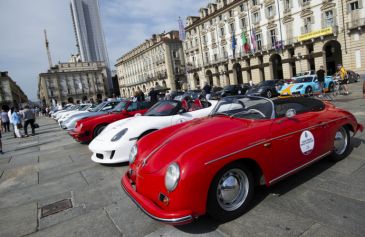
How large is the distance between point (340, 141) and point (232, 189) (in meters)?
2.47

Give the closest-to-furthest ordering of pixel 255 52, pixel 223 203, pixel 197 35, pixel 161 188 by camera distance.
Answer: pixel 161 188 → pixel 223 203 → pixel 255 52 → pixel 197 35

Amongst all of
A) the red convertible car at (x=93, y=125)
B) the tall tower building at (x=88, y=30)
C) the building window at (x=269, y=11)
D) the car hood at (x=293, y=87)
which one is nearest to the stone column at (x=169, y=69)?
the building window at (x=269, y=11)

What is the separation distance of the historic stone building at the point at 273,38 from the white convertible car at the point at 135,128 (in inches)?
1228

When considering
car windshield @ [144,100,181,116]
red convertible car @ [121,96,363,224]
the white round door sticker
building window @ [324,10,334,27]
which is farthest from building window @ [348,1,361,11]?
the white round door sticker

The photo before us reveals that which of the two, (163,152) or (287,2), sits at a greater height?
(287,2)

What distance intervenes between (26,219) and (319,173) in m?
4.27

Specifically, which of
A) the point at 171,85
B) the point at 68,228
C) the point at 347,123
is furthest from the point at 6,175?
the point at 171,85

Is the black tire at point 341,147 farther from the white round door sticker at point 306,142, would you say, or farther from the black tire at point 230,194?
the black tire at point 230,194

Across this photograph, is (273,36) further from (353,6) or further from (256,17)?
(353,6)

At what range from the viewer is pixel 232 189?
2.91 meters

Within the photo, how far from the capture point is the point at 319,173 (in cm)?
388

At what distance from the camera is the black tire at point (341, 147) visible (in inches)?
164

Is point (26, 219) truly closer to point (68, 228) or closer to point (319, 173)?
point (68, 228)


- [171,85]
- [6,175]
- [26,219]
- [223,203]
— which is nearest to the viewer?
[223,203]
